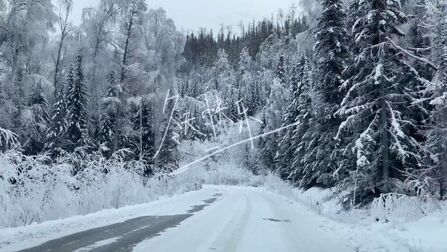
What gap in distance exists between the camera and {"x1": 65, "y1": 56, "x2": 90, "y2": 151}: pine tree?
3291cm

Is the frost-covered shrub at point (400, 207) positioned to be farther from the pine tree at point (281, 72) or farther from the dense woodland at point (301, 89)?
the pine tree at point (281, 72)

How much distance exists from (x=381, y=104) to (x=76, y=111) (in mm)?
25521

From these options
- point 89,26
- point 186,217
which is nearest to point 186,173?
point 89,26

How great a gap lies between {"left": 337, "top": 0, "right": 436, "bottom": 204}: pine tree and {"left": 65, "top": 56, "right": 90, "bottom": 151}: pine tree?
23258mm

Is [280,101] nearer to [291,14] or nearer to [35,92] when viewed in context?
[35,92]

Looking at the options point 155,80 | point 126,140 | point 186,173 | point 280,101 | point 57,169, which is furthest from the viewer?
point 280,101

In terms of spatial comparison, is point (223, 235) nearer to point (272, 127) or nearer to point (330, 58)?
point (330, 58)

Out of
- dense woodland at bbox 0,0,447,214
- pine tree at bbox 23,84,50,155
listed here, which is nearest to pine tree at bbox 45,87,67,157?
dense woodland at bbox 0,0,447,214

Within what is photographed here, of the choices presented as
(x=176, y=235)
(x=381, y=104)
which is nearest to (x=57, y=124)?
(x=381, y=104)

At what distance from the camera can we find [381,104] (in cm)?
1572

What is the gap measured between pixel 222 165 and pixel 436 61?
2321 inches

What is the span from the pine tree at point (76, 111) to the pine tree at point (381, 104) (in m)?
23.3

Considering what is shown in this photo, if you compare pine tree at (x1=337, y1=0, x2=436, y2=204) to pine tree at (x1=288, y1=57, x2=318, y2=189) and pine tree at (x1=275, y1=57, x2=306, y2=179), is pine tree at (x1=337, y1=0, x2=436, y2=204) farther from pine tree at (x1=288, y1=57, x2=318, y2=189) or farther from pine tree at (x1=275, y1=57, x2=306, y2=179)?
pine tree at (x1=275, y1=57, x2=306, y2=179)

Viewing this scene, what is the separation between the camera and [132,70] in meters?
26.1
